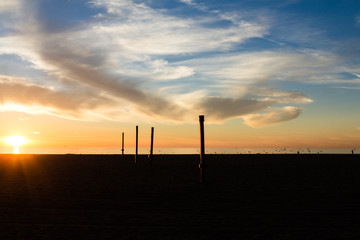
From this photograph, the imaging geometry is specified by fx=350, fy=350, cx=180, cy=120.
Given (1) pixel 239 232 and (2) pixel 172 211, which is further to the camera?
(2) pixel 172 211

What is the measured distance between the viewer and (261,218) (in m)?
9.22

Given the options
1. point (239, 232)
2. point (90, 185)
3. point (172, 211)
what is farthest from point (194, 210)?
point (90, 185)

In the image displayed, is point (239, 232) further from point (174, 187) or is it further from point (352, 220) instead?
point (174, 187)

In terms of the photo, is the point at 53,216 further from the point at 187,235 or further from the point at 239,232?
the point at 239,232

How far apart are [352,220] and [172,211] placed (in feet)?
15.9

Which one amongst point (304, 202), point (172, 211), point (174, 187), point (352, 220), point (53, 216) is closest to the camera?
point (352, 220)

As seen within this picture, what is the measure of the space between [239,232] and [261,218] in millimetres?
1644

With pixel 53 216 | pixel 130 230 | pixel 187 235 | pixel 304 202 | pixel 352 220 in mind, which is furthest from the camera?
pixel 304 202

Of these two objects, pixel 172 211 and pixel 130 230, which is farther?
pixel 172 211

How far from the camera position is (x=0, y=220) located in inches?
357

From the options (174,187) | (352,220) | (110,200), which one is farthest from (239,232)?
(174,187)

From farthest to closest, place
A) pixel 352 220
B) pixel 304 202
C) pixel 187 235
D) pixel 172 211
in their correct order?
pixel 304 202 < pixel 172 211 < pixel 352 220 < pixel 187 235

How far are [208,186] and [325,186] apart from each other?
5.30 m

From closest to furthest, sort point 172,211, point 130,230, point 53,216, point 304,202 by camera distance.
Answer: point 130,230 → point 53,216 → point 172,211 → point 304,202
